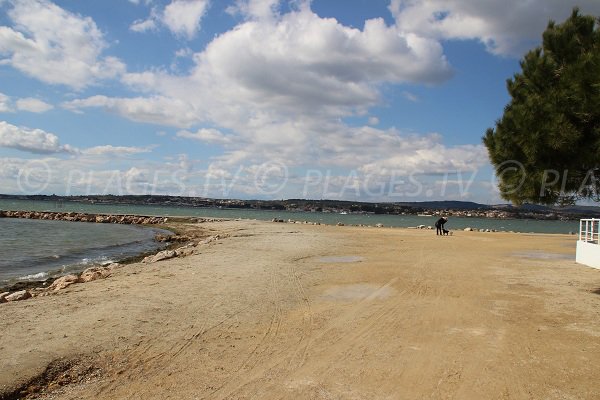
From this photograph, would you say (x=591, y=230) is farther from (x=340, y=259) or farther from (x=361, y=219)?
(x=361, y=219)

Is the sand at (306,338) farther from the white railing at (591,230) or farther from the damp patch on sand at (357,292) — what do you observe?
the white railing at (591,230)

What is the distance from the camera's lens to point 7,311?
821 centimetres

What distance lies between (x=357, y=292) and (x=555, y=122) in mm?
5495

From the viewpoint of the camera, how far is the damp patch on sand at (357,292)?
9.76m

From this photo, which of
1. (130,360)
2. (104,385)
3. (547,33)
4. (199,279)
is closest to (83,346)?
(130,360)

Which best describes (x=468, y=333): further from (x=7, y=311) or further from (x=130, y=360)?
(x=7, y=311)

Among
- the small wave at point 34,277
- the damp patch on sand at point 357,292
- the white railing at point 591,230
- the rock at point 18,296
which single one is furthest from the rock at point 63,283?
the white railing at point 591,230

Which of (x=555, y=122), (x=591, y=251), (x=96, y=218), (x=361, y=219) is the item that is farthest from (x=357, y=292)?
(x=361, y=219)

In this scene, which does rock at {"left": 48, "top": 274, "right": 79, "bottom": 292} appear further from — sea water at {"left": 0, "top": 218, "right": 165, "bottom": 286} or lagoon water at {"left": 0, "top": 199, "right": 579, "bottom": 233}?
lagoon water at {"left": 0, "top": 199, "right": 579, "bottom": 233}

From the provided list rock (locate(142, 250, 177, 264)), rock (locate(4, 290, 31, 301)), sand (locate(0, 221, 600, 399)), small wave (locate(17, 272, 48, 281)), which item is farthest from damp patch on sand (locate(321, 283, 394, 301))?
small wave (locate(17, 272, 48, 281))

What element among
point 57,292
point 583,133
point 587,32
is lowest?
point 57,292

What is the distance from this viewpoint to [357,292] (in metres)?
10.3

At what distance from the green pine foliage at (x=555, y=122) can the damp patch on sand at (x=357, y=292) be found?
456 centimetres

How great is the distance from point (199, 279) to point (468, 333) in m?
6.99
